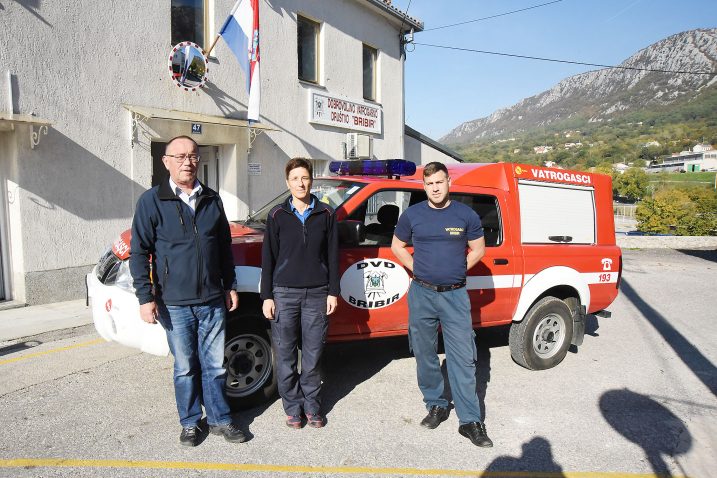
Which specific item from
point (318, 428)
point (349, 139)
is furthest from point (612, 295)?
point (349, 139)

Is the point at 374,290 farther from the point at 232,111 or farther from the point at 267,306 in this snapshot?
the point at 232,111

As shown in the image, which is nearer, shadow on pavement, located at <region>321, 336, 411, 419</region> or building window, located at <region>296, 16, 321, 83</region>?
shadow on pavement, located at <region>321, 336, 411, 419</region>

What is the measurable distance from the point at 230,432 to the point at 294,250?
128 cm

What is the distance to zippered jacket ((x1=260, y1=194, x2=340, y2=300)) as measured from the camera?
142 inches

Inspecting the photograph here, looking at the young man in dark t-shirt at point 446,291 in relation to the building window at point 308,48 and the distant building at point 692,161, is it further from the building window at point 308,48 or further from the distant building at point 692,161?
the distant building at point 692,161

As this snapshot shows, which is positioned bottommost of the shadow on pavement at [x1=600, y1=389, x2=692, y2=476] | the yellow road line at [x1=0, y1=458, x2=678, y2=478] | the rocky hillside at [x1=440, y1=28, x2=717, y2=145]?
the shadow on pavement at [x1=600, y1=389, x2=692, y2=476]

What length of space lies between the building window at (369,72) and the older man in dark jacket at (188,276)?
11209 millimetres

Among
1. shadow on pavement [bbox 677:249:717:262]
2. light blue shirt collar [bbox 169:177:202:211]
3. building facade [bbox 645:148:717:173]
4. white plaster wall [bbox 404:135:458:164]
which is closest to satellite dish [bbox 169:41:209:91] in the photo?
light blue shirt collar [bbox 169:177:202:211]

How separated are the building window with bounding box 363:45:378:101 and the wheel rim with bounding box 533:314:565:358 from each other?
9925 millimetres

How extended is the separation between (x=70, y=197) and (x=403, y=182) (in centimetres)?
535

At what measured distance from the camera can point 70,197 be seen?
301 inches

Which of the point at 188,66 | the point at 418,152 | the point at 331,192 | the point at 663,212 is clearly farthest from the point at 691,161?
the point at 331,192

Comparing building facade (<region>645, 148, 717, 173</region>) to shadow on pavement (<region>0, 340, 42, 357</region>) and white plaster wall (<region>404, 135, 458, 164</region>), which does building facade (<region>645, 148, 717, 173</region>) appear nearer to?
white plaster wall (<region>404, 135, 458, 164</region>)

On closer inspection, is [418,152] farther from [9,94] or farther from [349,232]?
[349,232]
